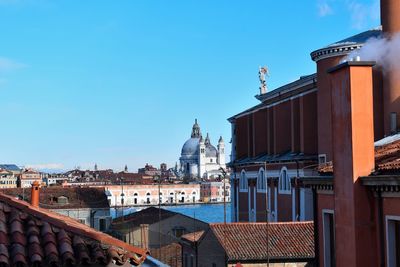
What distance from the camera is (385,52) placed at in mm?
19312

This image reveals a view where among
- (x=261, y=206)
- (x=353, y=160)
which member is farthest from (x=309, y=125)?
(x=353, y=160)

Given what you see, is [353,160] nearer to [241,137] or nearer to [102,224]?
[102,224]

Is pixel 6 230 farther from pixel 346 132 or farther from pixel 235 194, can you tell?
pixel 235 194

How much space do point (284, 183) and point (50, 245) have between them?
2457 centimetres

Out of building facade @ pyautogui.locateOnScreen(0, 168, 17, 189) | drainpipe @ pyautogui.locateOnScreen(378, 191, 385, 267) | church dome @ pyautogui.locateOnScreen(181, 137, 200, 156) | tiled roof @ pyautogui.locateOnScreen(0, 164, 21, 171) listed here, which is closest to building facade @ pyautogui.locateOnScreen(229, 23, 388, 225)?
drainpipe @ pyautogui.locateOnScreen(378, 191, 385, 267)

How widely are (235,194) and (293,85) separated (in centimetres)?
989

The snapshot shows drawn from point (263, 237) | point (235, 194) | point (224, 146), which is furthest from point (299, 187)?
point (224, 146)

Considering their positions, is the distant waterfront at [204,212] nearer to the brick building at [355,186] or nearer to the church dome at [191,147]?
the church dome at [191,147]

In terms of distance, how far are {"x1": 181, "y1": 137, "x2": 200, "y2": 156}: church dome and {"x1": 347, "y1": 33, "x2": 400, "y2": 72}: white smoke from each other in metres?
130

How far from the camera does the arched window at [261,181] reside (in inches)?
1245

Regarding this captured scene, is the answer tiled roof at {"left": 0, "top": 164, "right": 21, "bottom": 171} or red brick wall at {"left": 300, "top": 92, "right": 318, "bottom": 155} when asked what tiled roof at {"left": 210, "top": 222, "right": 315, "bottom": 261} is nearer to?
red brick wall at {"left": 300, "top": 92, "right": 318, "bottom": 155}

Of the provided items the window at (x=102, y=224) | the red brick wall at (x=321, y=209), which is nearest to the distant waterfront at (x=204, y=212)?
the window at (x=102, y=224)

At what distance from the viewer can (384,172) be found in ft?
24.8

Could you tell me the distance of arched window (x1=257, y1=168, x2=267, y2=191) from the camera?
31622 mm
